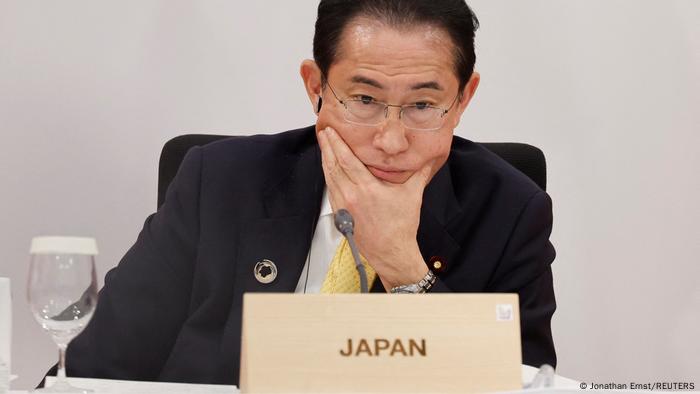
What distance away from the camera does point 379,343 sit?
1144 mm

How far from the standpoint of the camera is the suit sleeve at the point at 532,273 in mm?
1901

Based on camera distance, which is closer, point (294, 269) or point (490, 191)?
point (294, 269)

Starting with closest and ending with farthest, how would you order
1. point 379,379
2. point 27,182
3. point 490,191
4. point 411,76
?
1. point 379,379
2. point 411,76
3. point 490,191
4. point 27,182

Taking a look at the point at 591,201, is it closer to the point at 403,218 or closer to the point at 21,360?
the point at 403,218

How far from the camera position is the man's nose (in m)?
1.84

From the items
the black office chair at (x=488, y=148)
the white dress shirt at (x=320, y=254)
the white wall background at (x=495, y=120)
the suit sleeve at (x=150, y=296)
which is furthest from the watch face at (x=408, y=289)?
the white wall background at (x=495, y=120)

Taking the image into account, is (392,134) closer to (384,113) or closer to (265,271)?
(384,113)

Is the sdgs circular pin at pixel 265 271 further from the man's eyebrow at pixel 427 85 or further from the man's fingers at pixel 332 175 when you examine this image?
the man's eyebrow at pixel 427 85

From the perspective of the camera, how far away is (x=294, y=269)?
1877mm

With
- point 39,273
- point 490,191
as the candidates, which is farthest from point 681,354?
point 39,273

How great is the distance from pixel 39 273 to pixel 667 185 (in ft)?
7.04

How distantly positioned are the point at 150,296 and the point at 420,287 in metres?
0.57

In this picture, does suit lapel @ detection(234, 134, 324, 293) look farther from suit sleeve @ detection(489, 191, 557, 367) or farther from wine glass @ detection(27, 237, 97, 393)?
wine glass @ detection(27, 237, 97, 393)

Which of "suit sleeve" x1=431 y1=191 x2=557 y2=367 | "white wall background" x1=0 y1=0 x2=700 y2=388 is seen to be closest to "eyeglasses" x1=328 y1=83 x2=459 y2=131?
"suit sleeve" x1=431 y1=191 x2=557 y2=367
